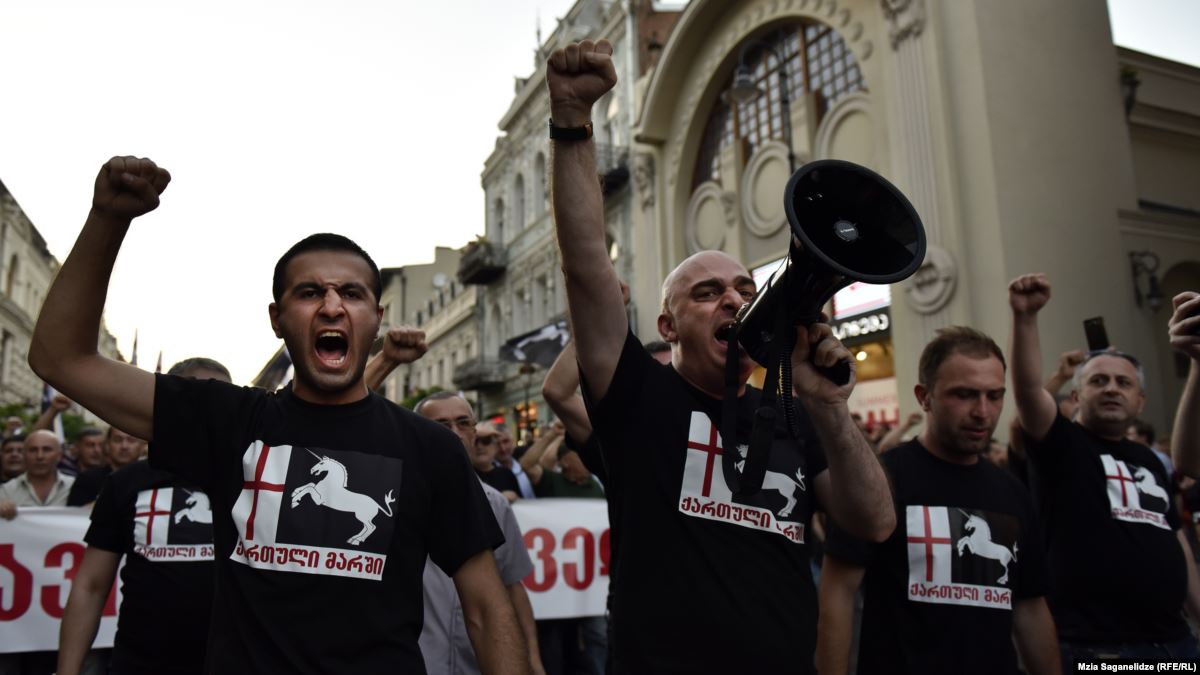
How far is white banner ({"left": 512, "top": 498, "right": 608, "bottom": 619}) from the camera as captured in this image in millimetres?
6504

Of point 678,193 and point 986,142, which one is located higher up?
point 678,193

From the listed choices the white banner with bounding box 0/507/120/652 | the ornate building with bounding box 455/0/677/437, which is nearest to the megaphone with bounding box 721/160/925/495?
the white banner with bounding box 0/507/120/652

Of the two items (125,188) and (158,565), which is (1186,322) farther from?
(158,565)

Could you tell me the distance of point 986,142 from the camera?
12781 millimetres

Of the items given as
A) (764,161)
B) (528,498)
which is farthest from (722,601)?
(764,161)

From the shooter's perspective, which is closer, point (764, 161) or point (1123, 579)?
point (1123, 579)

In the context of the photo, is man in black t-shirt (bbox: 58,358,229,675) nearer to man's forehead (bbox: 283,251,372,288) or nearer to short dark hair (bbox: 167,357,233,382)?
short dark hair (bbox: 167,357,233,382)

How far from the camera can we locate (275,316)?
7.75 feet

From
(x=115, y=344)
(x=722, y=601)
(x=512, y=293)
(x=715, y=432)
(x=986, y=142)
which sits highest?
(x=115, y=344)

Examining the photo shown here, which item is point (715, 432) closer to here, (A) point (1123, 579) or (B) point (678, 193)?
(A) point (1123, 579)

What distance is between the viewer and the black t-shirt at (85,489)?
20.3ft

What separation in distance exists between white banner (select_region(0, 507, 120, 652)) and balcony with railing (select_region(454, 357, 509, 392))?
25.0 meters

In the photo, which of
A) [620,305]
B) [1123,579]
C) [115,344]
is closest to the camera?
[620,305]

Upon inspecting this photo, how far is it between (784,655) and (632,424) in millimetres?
716
